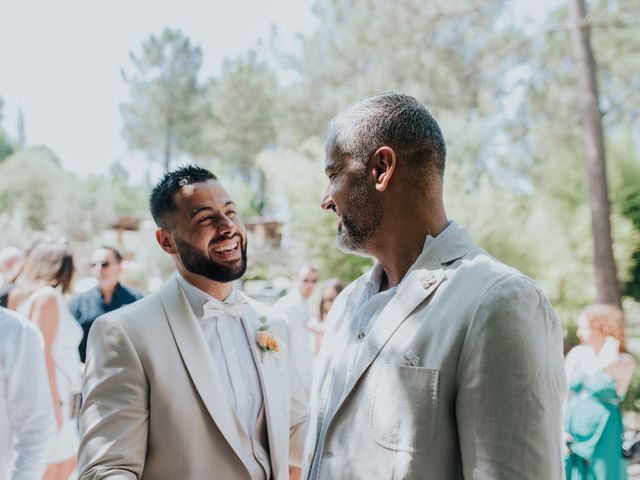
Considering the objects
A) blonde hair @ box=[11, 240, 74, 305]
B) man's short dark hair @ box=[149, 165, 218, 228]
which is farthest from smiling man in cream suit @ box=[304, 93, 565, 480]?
blonde hair @ box=[11, 240, 74, 305]

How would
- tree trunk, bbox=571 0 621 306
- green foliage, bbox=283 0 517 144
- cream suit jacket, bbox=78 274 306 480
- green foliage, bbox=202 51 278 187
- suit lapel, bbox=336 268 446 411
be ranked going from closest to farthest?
suit lapel, bbox=336 268 446 411 < cream suit jacket, bbox=78 274 306 480 < tree trunk, bbox=571 0 621 306 < green foliage, bbox=283 0 517 144 < green foliage, bbox=202 51 278 187

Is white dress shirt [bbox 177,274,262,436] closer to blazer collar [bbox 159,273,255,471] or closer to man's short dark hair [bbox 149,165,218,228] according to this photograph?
blazer collar [bbox 159,273,255,471]

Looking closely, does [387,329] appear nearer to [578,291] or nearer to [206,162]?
[578,291]

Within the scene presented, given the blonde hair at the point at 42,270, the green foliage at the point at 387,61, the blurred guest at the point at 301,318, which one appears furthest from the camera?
the green foliage at the point at 387,61

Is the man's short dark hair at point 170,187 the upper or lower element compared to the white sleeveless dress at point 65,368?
upper

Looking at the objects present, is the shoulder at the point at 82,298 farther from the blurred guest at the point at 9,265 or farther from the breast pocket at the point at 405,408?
the breast pocket at the point at 405,408

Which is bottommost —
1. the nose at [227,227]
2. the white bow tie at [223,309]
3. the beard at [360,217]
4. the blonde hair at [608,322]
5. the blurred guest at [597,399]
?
the blurred guest at [597,399]

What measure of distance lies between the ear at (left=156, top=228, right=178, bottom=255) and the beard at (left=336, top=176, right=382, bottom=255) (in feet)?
3.04

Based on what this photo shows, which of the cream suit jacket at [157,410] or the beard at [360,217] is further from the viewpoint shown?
the cream suit jacket at [157,410]

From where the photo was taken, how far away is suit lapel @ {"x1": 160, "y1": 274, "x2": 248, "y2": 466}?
2043 mm

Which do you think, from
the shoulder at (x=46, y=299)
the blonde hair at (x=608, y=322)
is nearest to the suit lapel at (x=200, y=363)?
the shoulder at (x=46, y=299)

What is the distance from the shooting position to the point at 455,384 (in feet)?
4.38

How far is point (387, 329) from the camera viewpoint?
1.49 meters

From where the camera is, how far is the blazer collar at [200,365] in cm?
204
